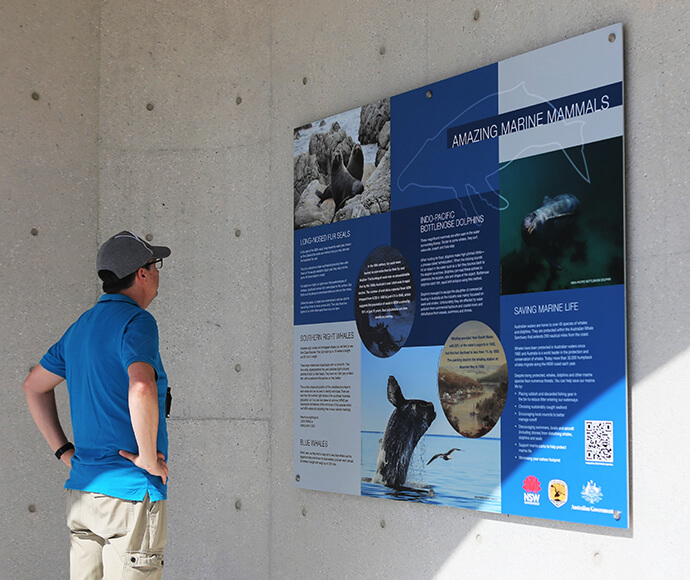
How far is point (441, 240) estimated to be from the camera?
3.44 metres

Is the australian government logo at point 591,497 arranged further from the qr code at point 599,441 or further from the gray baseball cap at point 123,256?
the gray baseball cap at point 123,256

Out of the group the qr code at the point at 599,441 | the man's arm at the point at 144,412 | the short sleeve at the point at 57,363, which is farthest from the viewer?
the short sleeve at the point at 57,363

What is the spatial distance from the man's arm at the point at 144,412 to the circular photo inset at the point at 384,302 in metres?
1.23

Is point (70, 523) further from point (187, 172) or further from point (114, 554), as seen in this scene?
point (187, 172)

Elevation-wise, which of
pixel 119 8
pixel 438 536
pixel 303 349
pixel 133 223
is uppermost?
pixel 119 8

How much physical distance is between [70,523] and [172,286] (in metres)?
1.97

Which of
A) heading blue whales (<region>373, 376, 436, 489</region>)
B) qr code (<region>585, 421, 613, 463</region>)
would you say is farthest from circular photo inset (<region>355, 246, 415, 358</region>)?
qr code (<region>585, 421, 613, 463</region>)

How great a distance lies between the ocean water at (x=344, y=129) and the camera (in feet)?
12.5

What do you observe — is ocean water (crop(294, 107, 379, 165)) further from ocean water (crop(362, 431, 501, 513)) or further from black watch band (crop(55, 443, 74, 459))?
black watch band (crop(55, 443, 74, 459))

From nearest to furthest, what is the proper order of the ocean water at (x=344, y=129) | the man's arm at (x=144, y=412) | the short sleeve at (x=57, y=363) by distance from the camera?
the man's arm at (x=144, y=412)
the short sleeve at (x=57, y=363)
the ocean water at (x=344, y=129)

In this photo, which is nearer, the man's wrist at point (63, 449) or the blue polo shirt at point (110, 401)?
the blue polo shirt at point (110, 401)

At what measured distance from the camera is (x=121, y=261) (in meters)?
2.96

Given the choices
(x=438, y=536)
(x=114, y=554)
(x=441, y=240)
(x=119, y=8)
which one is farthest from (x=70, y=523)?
(x=119, y=8)

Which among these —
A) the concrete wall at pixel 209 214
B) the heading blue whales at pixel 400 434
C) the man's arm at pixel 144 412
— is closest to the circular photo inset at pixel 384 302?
the heading blue whales at pixel 400 434
